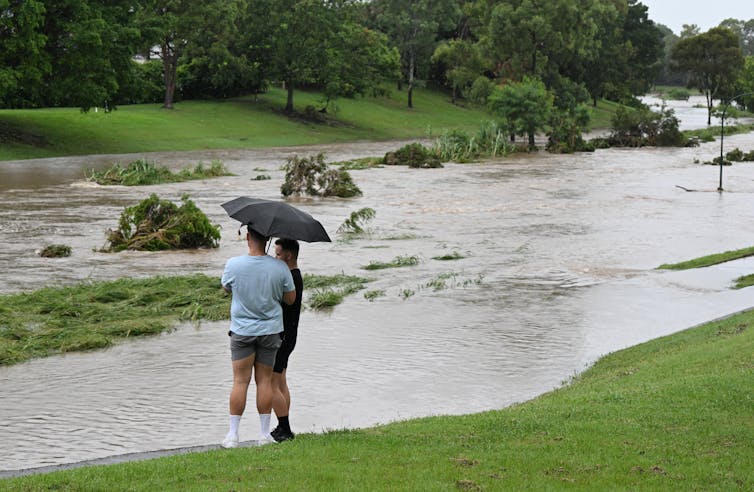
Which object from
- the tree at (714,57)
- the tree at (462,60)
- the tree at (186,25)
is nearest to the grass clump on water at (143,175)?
the tree at (186,25)

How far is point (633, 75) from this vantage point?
113750 millimetres

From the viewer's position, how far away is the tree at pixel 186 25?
2625 inches

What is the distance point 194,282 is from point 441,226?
12438 mm

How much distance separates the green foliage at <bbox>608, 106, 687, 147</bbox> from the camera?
7306 centimetres

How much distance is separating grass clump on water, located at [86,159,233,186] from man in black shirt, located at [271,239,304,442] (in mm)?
34198

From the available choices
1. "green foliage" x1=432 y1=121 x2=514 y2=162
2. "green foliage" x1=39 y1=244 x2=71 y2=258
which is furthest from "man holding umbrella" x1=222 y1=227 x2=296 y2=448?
"green foliage" x1=432 y1=121 x2=514 y2=162

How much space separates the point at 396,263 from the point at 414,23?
234 feet

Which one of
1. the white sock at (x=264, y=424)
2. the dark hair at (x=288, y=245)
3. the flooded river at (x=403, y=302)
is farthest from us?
the flooded river at (x=403, y=302)

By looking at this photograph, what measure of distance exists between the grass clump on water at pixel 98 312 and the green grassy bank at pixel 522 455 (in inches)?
309

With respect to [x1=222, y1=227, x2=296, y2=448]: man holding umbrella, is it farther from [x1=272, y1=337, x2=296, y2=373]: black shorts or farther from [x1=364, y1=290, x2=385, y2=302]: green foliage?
[x1=364, y1=290, x2=385, y2=302]: green foliage

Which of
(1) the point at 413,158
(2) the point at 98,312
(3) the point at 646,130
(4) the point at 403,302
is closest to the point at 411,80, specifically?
(3) the point at 646,130

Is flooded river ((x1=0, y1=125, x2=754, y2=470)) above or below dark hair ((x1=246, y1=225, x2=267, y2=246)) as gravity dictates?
below

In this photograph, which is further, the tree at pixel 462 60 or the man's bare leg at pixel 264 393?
the tree at pixel 462 60

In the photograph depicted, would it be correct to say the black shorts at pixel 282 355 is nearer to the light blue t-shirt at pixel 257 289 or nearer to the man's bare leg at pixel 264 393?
the man's bare leg at pixel 264 393
